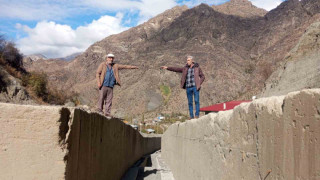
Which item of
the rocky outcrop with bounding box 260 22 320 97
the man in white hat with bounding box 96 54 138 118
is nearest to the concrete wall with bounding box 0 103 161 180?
the man in white hat with bounding box 96 54 138 118

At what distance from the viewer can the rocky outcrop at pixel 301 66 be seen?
65.3ft

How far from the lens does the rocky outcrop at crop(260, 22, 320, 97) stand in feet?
65.3

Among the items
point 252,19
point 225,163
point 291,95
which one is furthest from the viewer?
point 252,19

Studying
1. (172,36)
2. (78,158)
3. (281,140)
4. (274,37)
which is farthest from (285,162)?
(172,36)

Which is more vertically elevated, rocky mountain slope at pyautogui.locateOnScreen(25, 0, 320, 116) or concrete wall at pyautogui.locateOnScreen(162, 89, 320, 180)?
rocky mountain slope at pyautogui.locateOnScreen(25, 0, 320, 116)

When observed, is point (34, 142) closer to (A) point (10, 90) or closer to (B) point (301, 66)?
(A) point (10, 90)

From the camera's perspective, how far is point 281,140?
96.6 inches

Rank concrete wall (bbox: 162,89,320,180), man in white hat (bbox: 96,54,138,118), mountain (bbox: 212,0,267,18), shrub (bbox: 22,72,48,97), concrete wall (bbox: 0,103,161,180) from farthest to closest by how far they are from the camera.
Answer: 1. mountain (bbox: 212,0,267,18)
2. shrub (bbox: 22,72,48,97)
3. man in white hat (bbox: 96,54,138,118)
4. concrete wall (bbox: 0,103,161,180)
5. concrete wall (bbox: 162,89,320,180)

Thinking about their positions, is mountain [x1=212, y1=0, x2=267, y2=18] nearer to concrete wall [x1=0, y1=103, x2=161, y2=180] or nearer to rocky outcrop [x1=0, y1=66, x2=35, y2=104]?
rocky outcrop [x1=0, y1=66, x2=35, y2=104]

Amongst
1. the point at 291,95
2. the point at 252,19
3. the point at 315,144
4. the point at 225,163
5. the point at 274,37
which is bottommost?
the point at 225,163

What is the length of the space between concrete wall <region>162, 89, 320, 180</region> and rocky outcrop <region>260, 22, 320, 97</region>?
627 inches

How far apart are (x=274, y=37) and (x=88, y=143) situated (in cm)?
11515

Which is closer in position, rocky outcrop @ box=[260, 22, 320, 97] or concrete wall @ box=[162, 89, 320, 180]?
concrete wall @ box=[162, 89, 320, 180]

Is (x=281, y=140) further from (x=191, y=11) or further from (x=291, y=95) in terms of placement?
(x=191, y=11)
